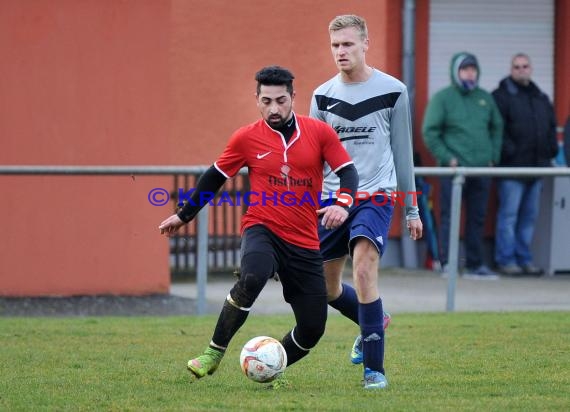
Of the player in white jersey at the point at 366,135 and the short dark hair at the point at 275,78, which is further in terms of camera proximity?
the player in white jersey at the point at 366,135

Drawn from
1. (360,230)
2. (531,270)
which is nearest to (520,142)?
(531,270)

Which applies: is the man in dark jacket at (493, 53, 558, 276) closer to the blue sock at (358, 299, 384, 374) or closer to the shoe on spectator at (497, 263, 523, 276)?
the shoe on spectator at (497, 263, 523, 276)

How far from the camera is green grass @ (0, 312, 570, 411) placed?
24.1 ft

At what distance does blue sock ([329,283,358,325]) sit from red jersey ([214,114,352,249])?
3.24 feet

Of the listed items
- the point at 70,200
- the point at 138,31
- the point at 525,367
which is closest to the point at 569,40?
the point at 138,31

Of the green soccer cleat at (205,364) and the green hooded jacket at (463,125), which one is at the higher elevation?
the green hooded jacket at (463,125)

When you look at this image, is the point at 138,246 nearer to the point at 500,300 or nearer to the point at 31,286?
the point at 31,286

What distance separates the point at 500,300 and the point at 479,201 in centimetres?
140

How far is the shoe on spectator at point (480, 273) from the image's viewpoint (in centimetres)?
1391

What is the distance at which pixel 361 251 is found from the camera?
7957mm

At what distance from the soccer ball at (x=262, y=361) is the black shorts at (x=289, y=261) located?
1.14ft

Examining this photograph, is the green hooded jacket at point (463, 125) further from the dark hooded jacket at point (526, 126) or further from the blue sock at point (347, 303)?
the blue sock at point (347, 303)

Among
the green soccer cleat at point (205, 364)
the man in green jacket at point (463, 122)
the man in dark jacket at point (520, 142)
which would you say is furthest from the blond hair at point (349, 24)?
the man in green jacket at point (463, 122)

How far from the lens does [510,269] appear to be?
14578 mm
